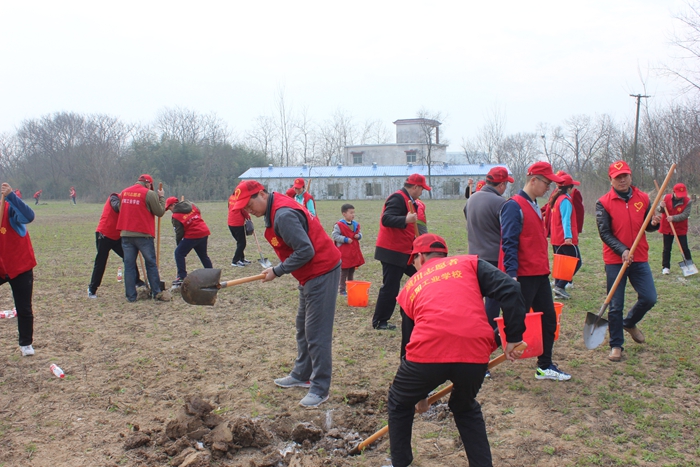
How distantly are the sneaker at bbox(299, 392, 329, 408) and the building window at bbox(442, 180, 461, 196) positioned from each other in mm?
48578

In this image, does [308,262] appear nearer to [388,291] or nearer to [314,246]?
[314,246]

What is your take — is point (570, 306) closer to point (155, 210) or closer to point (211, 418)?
point (211, 418)

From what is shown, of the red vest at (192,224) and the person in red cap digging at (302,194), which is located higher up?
the person in red cap digging at (302,194)

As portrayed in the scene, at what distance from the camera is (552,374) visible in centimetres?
464

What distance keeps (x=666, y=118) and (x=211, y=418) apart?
84.4 ft

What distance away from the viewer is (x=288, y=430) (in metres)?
3.81

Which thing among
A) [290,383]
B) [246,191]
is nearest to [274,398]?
[290,383]

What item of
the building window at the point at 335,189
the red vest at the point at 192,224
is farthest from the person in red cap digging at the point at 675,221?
the building window at the point at 335,189

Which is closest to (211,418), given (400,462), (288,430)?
(288,430)

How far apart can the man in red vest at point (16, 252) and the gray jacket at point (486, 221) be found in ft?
14.0

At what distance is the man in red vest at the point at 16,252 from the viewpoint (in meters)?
5.02

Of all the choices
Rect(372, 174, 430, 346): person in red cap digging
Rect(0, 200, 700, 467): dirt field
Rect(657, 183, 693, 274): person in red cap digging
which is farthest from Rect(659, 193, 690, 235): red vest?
Rect(372, 174, 430, 346): person in red cap digging

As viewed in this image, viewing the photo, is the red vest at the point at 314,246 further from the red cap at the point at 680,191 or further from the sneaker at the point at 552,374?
the red cap at the point at 680,191

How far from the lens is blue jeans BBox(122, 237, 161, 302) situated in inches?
302
